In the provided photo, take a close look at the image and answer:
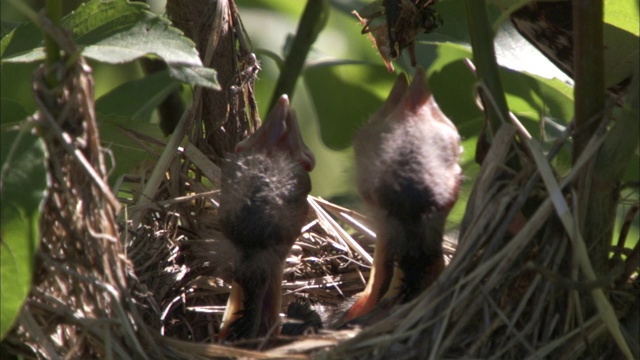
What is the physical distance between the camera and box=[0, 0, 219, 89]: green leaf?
89cm

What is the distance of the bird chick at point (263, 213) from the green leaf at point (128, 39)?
385 mm

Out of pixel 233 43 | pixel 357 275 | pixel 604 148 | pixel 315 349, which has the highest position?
pixel 604 148

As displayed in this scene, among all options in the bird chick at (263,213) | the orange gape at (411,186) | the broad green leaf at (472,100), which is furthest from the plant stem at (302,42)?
the broad green leaf at (472,100)

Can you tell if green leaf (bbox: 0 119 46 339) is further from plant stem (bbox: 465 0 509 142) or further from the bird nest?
plant stem (bbox: 465 0 509 142)

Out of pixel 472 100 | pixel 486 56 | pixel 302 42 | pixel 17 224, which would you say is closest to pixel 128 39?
pixel 17 224

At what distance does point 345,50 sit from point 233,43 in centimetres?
73

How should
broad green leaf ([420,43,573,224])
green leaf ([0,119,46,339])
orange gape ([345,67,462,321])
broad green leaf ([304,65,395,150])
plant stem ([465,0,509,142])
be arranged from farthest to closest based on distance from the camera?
broad green leaf ([304,65,395,150]) < broad green leaf ([420,43,573,224]) < orange gape ([345,67,462,321]) < plant stem ([465,0,509,142]) < green leaf ([0,119,46,339])

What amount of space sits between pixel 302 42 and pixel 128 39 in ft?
1.73

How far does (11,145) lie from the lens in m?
0.85

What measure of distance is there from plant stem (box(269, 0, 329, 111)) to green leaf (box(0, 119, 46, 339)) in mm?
638

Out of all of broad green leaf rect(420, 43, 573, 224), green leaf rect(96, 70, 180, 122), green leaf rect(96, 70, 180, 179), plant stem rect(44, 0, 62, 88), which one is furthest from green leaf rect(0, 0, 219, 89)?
broad green leaf rect(420, 43, 573, 224)

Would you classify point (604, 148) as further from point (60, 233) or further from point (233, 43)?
point (233, 43)

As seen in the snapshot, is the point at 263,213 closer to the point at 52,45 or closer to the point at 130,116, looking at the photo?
the point at 130,116

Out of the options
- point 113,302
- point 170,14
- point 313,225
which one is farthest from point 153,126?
point 113,302
